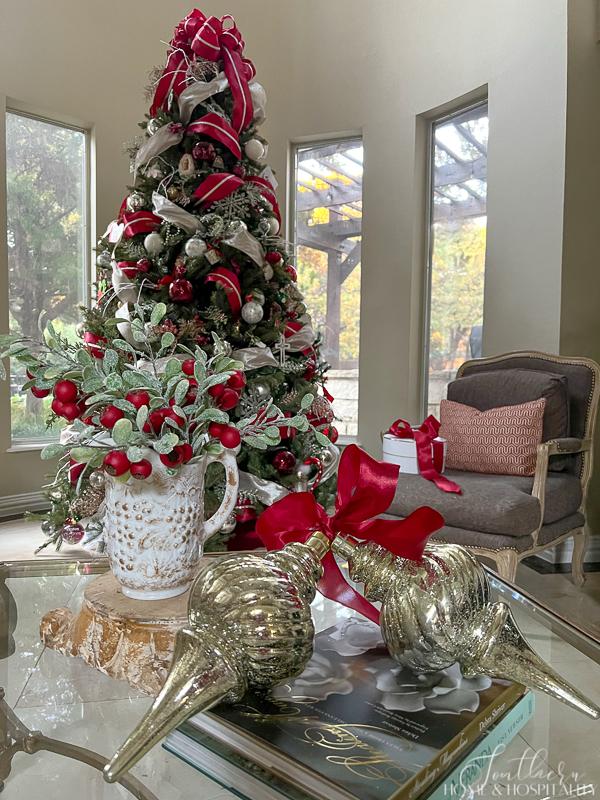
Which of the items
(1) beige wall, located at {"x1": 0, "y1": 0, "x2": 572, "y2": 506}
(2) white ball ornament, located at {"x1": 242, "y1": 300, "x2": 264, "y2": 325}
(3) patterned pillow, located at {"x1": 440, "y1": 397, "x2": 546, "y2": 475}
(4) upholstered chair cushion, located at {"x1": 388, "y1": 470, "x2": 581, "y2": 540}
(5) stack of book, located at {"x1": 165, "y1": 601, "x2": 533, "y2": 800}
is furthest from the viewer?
(1) beige wall, located at {"x1": 0, "y1": 0, "x2": 572, "y2": 506}

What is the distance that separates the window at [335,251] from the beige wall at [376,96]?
16 cm

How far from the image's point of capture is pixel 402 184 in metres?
3.90

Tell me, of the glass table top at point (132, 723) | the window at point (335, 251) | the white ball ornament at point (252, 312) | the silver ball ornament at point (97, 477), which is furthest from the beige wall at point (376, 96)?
the glass table top at point (132, 723)

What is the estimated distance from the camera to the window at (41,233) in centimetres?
383

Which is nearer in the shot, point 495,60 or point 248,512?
point 248,512

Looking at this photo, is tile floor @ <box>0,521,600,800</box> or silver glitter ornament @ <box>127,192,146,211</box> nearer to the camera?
tile floor @ <box>0,521,600,800</box>

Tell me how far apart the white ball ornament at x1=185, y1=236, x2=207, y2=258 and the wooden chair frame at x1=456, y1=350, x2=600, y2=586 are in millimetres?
1367

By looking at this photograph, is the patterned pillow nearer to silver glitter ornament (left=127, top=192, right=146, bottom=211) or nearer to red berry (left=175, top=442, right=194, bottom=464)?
silver glitter ornament (left=127, top=192, right=146, bottom=211)

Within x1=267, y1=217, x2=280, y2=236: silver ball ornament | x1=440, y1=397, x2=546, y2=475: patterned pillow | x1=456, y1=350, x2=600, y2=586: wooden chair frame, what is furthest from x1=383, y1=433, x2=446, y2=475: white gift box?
x1=267, y1=217, x2=280, y2=236: silver ball ornament

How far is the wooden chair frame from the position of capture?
2076 mm

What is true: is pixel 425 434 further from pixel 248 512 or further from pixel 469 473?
pixel 248 512

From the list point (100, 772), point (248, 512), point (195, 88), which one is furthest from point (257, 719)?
point (195, 88)

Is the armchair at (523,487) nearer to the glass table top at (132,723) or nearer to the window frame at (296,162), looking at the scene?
the glass table top at (132,723)

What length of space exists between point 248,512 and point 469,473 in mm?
896
